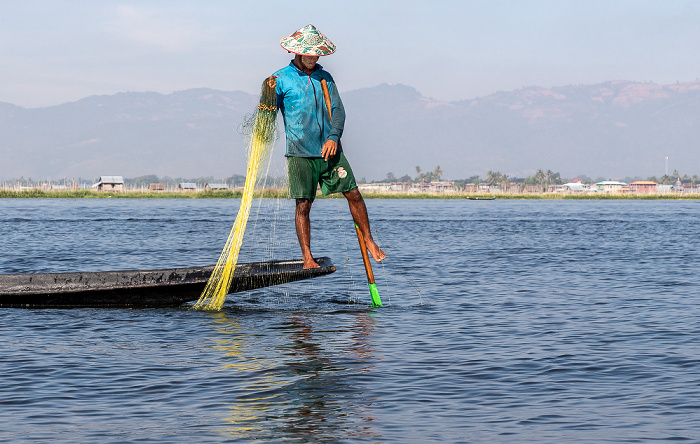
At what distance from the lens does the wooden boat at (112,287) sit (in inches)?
438

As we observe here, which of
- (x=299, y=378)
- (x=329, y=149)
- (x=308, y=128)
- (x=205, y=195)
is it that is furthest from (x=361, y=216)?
(x=205, y=195)

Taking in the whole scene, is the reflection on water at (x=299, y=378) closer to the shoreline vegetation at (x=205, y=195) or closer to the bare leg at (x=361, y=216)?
the bare leg at (x=361, y=216)

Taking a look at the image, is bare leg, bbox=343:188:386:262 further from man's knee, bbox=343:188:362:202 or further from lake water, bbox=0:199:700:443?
lake water, bbox=0:199:700:443

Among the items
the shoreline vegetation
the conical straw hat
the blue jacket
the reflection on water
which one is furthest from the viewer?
the shoreline vegetation

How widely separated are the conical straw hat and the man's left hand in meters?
1.07

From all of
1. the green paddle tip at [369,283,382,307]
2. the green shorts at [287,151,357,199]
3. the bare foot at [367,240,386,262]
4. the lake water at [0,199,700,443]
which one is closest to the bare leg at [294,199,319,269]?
the green shorts at [287,151,357,199]

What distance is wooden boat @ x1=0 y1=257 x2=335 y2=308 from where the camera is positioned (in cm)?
1112

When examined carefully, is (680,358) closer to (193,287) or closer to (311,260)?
(311,260)

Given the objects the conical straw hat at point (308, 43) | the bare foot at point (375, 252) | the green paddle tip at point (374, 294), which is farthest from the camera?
the green paddle tip at point (374, 294)

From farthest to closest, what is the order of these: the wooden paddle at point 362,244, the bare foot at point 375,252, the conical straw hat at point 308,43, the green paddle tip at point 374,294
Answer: the green paddle tip at point 374,294, the bare foot at point 375,252, the wooden paddle at point 362,244, the conical straw hat at point 308,43

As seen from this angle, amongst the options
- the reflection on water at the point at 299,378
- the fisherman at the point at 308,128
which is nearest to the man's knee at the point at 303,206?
the fisherman at the point at 308,128

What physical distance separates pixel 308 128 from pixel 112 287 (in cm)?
361

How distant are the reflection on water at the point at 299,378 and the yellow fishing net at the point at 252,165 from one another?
612 mm

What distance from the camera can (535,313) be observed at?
1159 centimetres
